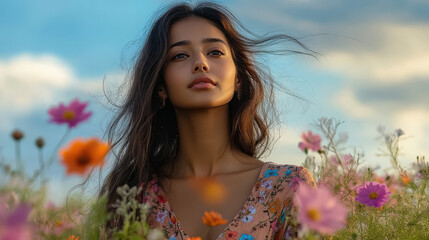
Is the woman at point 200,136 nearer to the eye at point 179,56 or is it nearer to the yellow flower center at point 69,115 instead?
the eye at point 179,56

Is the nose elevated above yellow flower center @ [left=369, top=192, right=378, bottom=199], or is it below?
above

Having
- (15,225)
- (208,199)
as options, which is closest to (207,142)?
(208,199)

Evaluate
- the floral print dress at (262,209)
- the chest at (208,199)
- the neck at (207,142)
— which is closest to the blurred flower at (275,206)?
the floral print dress at (262,209)

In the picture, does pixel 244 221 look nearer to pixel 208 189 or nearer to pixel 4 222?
pixel 208 189

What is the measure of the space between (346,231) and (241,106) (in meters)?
0.75

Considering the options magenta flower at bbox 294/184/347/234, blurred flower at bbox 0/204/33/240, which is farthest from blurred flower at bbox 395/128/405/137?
blurred flower at bbox 0/204/33/240

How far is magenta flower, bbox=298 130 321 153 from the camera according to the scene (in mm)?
2814

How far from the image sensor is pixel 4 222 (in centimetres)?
54

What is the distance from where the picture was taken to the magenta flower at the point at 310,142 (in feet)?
9.23

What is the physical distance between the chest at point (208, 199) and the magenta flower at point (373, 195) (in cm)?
45

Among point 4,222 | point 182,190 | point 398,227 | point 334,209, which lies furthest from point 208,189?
point 4,222

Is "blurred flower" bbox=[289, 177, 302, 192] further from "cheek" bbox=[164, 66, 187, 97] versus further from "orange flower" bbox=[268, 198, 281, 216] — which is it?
"cheek" bbox=[164, 66, 187, 97]

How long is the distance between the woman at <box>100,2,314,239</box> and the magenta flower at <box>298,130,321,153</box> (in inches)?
11.6

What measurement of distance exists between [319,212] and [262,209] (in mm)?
1462
